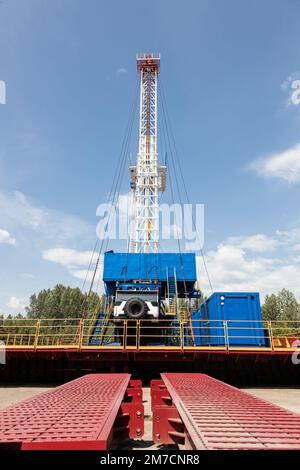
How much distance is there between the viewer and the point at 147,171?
23438mm

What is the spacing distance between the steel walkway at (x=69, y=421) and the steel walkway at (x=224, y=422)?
1.68 feet

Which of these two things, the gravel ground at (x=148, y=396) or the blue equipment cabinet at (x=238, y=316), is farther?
the blue equipment cabinet at (x=238, y=316)

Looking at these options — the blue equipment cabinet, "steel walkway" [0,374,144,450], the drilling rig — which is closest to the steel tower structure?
the drilling rig

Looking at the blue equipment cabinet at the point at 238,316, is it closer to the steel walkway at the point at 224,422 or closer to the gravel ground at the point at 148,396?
the gravel ground at the point at 148,396

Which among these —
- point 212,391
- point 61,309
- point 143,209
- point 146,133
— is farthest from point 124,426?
point 61,309

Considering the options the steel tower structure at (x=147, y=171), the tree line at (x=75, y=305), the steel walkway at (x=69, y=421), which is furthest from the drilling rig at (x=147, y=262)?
the tree line at (x=75, y=305)

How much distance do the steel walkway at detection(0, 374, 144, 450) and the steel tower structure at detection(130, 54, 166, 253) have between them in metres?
16.6

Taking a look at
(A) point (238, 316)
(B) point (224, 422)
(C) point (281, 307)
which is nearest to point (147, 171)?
(A) point (238, 316)

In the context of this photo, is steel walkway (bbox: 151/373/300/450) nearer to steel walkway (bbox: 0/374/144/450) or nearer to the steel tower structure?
steel walkway (bbox: 0/374/144/450)

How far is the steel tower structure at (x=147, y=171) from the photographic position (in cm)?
2133

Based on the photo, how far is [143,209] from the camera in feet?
73.0
